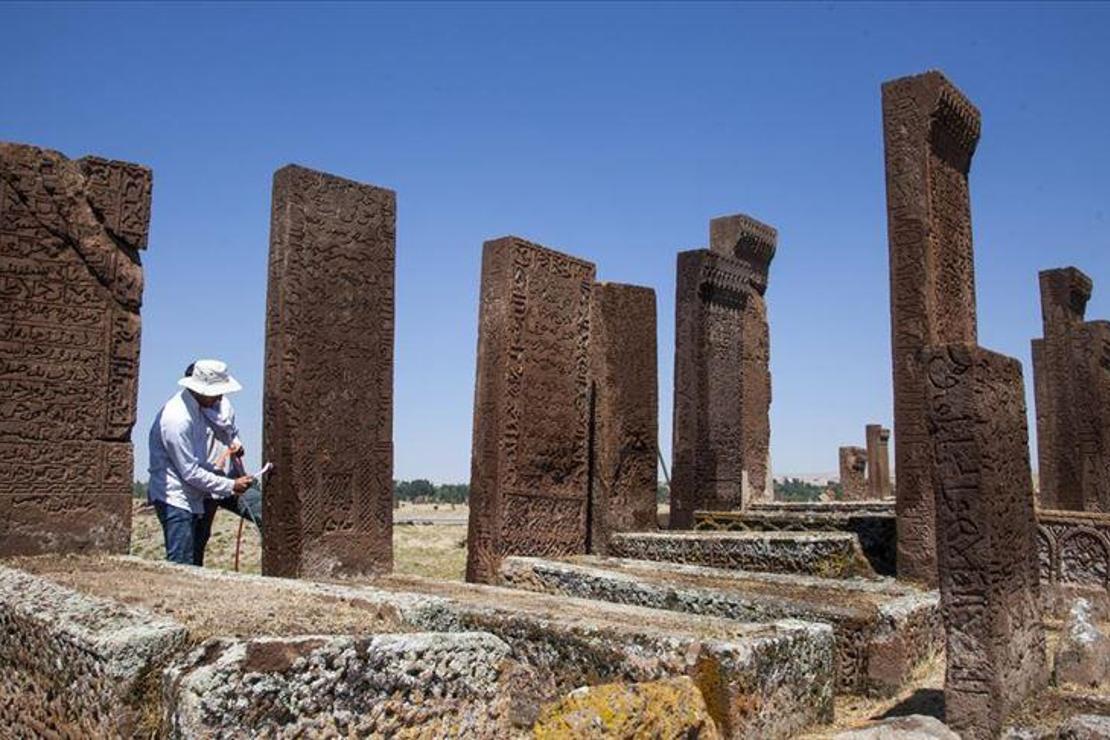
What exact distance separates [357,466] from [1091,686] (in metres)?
4.39

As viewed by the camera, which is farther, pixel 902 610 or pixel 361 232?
pixel 361 232

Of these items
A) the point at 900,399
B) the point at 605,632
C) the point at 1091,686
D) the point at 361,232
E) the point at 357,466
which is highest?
the point at 361,232

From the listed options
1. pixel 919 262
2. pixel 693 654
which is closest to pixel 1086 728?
pixel 693 654

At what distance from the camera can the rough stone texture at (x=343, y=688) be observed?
2631 millimetres

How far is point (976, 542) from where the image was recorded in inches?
178

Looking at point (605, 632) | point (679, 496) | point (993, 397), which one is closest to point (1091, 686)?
point (993, 397)

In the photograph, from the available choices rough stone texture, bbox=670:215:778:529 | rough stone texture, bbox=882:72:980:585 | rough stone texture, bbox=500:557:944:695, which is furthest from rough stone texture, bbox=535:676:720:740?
rough stone texture, bbox=670:215:778:529

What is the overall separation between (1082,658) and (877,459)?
20409 millimetres

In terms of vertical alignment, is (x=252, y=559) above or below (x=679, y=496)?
below

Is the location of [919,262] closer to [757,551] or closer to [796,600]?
[757,551]

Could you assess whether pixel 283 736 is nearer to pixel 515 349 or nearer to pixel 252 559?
pixel 515 349

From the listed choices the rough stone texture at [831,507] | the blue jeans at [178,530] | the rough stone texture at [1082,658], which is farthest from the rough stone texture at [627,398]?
the rough stone texture at [1082,658]

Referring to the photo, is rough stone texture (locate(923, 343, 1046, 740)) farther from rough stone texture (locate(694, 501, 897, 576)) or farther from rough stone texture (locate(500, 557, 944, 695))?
rough stone texture (locate(694, 501, 897, 576))

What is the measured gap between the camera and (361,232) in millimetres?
6742
